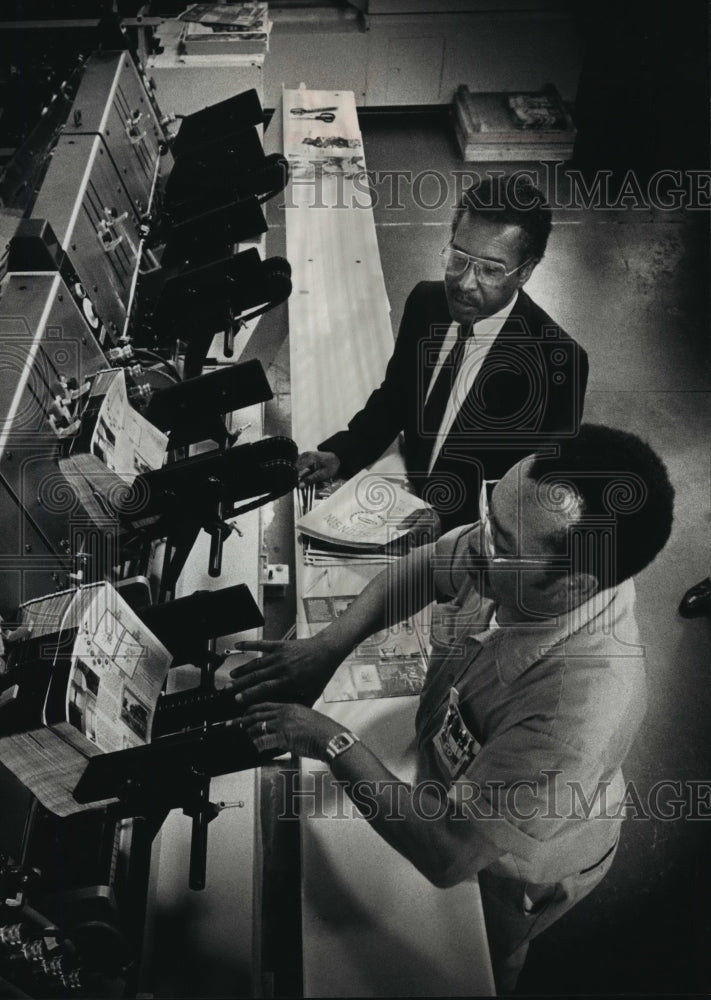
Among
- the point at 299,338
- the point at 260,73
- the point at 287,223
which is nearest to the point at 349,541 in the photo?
the point at 299,338

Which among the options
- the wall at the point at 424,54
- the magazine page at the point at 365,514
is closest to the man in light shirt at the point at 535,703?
the magazine page at the point at 365,514

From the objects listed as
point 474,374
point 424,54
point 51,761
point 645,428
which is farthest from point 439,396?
point 424,54

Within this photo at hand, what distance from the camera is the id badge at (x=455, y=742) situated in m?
1.67

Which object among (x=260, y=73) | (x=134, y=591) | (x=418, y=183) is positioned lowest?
(x=134, y=591)

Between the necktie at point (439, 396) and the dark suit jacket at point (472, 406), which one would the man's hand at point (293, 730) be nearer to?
the dark suit jacket at point (472, 406)

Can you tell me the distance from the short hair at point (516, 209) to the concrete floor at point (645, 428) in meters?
1.48

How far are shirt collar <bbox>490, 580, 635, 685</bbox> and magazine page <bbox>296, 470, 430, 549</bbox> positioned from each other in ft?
2.89

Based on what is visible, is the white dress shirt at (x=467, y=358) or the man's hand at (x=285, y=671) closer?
the man's hand at (x=285, y=671)

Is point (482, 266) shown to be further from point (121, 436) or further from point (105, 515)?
point (105, 515)

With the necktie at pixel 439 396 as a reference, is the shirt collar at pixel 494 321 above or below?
above

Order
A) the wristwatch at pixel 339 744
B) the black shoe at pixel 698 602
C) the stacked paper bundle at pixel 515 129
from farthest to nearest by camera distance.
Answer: the stacked paper bundle at pixel 515 129
the black shoe at pixel 698 602
the wristwatch at pixel 339 744

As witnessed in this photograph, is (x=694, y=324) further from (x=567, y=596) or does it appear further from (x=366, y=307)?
(x=567, y=596)

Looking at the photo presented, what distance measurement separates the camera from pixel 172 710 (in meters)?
1.78

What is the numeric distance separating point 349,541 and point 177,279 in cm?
106
